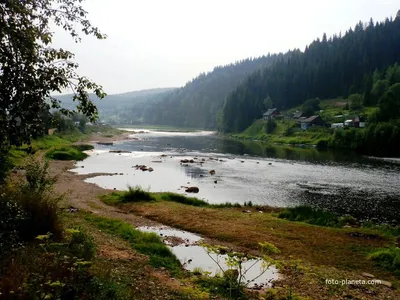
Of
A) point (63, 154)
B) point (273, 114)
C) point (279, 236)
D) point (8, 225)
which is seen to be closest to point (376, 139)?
point (273, 114)

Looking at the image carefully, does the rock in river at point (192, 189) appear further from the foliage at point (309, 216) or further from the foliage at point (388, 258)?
the foliage at point (388, 258)

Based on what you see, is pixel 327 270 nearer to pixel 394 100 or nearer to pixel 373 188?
pixel 373 188

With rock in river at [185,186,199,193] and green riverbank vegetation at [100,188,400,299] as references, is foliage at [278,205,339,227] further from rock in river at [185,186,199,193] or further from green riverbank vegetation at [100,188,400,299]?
rock in river at [185,186,199,193]

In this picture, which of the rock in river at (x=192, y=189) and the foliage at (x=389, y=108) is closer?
the rock in river at (x=192, y=189)

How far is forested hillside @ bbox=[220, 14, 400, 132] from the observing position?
557 feet

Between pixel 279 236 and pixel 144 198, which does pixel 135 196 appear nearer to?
pixel 144 198

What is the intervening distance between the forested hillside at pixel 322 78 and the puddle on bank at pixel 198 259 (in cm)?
15312

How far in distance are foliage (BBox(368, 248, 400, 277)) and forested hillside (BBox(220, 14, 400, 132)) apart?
155 metres

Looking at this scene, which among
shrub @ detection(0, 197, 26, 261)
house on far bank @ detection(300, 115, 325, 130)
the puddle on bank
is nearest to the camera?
shrub @ detection(0, 197, 26, 261)

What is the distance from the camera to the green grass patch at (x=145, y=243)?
15.6 m

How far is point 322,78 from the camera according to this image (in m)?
173

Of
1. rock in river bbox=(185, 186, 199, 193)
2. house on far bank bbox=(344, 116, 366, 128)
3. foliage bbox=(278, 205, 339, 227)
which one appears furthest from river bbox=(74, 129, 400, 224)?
house on far bank bbox=(344, 116, 366, 128)

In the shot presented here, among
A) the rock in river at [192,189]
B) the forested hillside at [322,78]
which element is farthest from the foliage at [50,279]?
the forested hillside at [322,78]

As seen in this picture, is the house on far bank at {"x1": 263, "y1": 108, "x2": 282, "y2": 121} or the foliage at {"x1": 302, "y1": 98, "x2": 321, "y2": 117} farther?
the house on far bank at {"x1": 263, "y1": 108, "x2": 282, "y2": 121}
